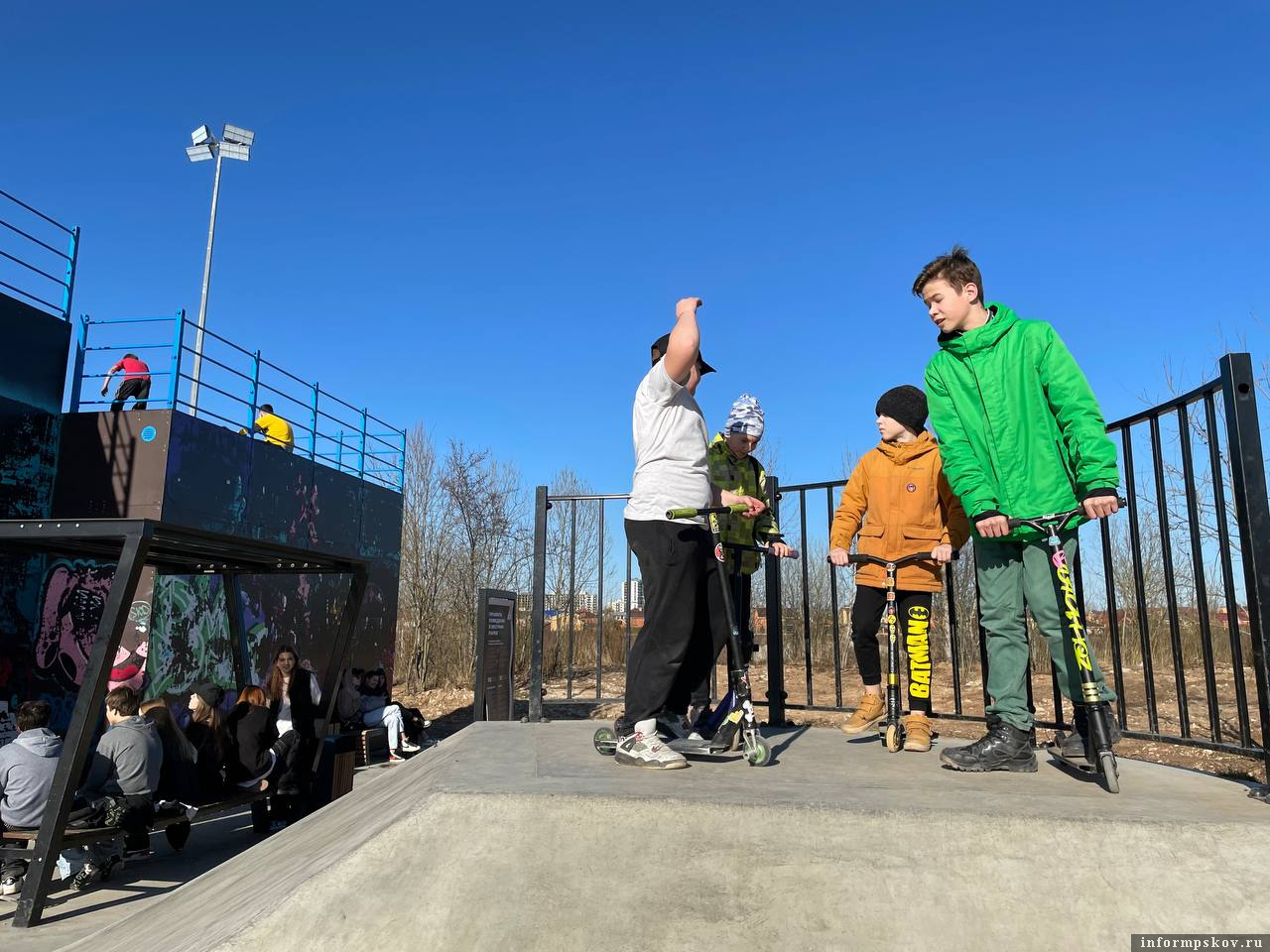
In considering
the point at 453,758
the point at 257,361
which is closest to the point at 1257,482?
the point at 453,758

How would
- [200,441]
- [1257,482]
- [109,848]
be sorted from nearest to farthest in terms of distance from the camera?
[1257,482] < [109,848] < [200,441]

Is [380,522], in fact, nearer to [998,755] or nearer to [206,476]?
[206,476]

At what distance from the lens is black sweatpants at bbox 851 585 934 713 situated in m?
4.17

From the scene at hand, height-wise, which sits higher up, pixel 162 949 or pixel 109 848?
pixel 162 949

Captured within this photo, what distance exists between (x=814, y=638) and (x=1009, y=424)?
16.0m

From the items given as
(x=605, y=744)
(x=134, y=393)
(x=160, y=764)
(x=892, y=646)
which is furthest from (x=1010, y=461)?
(x=134, y=393)

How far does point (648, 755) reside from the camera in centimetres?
325

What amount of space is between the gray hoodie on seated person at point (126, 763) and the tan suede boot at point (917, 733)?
210 inches

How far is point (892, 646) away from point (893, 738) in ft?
1.45

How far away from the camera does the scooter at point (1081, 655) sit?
2912mm

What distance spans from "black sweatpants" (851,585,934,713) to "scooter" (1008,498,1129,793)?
2.69 ft

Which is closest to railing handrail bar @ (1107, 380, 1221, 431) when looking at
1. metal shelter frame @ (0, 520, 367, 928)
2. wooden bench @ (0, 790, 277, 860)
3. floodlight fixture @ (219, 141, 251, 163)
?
metal shelter frame @ (0, 520, 367, 928)

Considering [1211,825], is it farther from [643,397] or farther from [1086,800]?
[643,397]

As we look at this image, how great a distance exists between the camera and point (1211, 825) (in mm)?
2234
